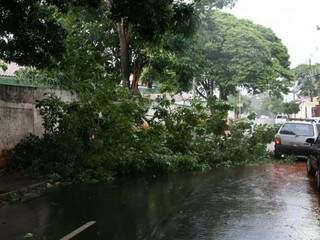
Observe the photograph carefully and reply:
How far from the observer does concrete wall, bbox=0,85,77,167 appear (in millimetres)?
15297

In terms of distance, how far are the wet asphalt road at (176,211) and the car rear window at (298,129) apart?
7.85 m

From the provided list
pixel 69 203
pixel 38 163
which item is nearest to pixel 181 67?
pixel 38 163

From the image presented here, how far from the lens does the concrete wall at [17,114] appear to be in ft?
50.2

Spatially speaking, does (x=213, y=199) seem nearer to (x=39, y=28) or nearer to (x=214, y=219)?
(x=214, y=219)

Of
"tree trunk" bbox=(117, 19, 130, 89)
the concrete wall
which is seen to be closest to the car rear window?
"tree trunk" bbox=(117, 19, 130, 89)

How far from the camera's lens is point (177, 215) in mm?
9516

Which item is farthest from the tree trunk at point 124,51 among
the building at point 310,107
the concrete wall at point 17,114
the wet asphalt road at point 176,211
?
the building at point 310,107

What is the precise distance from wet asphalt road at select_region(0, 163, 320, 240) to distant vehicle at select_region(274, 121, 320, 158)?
24.4ft

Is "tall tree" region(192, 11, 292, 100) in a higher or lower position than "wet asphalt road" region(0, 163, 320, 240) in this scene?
higher

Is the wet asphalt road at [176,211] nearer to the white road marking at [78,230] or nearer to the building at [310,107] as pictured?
the white road marking at [78,230]

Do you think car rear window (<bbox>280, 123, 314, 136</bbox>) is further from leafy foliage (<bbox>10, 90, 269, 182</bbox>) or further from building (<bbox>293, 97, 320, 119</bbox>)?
building (<bbox>293, 97, 320, 119</bbox>)

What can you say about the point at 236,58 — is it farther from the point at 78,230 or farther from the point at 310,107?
the point at 310,107

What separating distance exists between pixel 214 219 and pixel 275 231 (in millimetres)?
1294

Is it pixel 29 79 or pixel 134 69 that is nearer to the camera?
pixel 29 79
